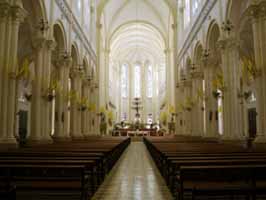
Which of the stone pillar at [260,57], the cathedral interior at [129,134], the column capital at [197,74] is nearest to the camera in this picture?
the cathedral interior at [129,134]

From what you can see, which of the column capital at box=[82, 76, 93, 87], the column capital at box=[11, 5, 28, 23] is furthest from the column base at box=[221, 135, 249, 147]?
the column capital at box=[82, 76, 93, 87]

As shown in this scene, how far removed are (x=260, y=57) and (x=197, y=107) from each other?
12.4 m

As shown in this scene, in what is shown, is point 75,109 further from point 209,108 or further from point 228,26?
point 228,26

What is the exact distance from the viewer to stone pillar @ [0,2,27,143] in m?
10.9

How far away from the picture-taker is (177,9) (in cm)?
3209

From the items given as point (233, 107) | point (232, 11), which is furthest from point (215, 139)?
point (232, 11)

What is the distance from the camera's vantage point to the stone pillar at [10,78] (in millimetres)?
10906

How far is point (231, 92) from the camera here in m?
15.2

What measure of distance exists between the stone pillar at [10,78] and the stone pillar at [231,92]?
996cm

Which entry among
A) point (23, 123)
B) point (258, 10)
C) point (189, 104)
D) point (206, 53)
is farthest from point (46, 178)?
point (23, 123)

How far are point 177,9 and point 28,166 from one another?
30085 millimetres

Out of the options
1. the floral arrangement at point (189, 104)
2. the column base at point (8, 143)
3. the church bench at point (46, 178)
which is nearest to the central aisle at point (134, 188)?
the church bench at point (46, 178)

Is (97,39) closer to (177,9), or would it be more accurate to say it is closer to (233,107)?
(177,9)

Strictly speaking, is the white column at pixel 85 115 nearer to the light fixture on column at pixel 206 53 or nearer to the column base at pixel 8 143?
the light fixture on column at pixel 206 53
